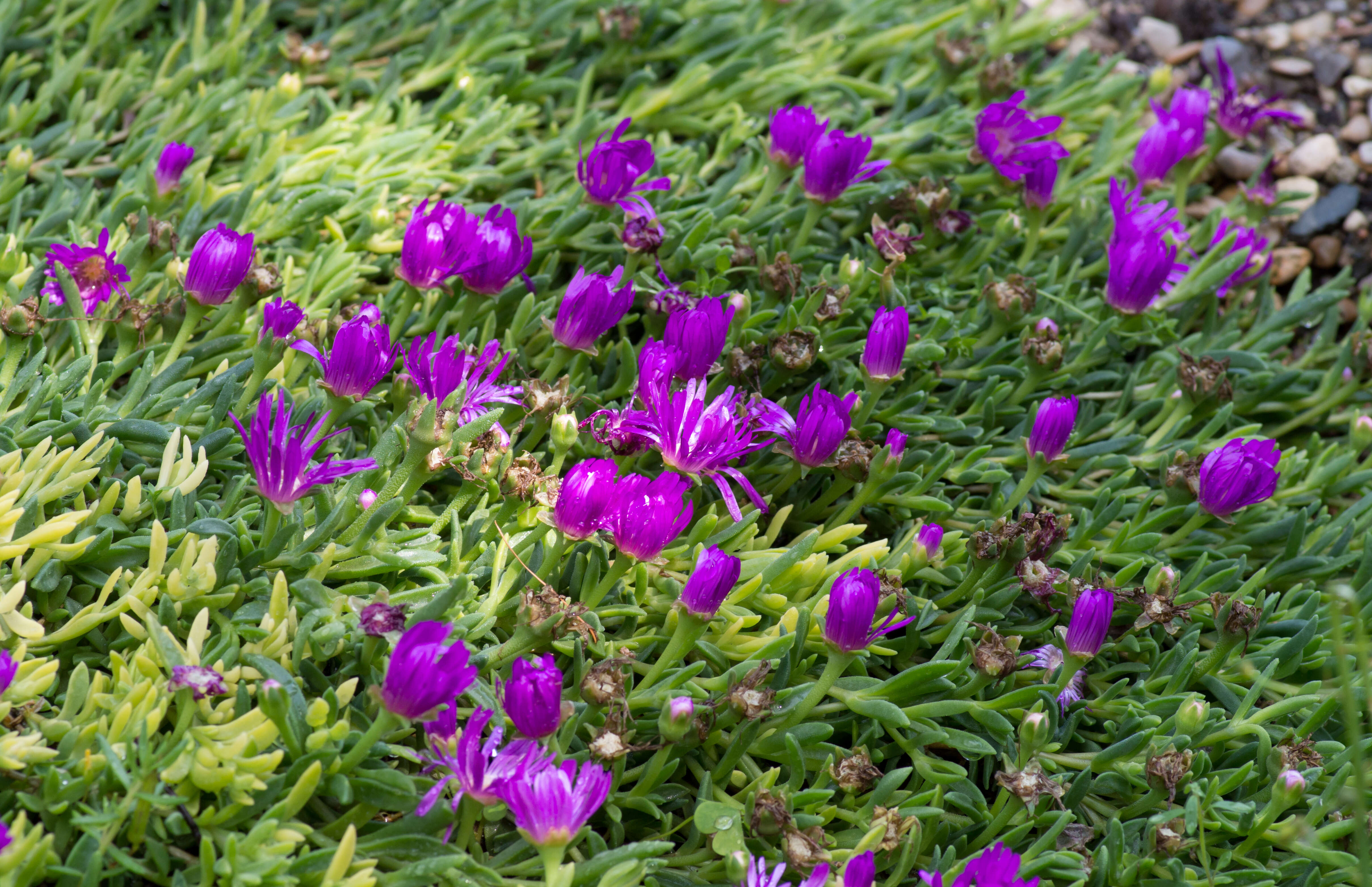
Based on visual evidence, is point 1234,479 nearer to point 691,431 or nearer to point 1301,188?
point 691,431

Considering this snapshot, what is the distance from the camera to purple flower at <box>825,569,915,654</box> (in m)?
1.75

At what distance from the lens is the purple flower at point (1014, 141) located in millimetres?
2646

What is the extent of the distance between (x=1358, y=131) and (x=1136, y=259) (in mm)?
1315

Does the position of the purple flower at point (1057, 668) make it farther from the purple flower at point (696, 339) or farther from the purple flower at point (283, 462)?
the purple flower at point (283, 462)

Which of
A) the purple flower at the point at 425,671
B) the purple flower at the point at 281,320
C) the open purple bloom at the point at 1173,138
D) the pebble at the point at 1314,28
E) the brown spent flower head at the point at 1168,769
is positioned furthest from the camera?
the pebble at the point at 1314,28

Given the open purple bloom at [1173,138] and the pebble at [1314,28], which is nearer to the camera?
the open purple bloom at [1173,138]

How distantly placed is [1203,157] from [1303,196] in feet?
0.84

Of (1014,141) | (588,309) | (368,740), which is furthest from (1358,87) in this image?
(368,740)

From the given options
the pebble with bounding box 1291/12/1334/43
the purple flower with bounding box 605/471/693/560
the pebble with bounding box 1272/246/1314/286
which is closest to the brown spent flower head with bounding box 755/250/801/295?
the purple flower with bounding box 605/471/693/560

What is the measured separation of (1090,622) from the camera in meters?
1.90

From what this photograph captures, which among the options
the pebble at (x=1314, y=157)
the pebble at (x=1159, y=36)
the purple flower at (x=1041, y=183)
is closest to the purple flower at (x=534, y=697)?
the purple flower at (x=1041, y=183)

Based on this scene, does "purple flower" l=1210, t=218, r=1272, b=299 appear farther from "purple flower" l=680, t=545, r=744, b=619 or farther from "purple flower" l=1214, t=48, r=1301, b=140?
"purple flower" l=680, t=545, r=744, b=619

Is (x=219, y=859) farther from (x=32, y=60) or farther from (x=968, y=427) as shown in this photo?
(x=32, y=60)

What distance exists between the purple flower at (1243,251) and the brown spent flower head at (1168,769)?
1226mm
